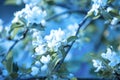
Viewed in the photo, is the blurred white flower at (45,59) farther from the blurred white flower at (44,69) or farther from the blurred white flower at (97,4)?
the blurred white flower at (97,4)

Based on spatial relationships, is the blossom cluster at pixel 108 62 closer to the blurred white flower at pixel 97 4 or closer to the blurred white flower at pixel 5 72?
the blurred white flower at pixel 97 4

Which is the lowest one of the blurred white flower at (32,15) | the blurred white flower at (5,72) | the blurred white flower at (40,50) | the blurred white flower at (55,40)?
the blurred white flower at (5,72)

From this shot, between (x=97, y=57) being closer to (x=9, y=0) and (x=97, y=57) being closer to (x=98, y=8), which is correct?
(x=98, y=8)

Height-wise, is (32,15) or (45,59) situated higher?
(32,15)

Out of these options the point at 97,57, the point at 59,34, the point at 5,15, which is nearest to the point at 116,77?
the point at 97,57

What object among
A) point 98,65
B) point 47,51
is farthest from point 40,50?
point 98,65

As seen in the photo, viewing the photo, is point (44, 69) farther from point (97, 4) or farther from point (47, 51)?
point (97, 4)

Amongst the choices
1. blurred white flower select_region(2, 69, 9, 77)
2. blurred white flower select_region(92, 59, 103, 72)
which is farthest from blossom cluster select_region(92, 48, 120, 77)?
blurred white flower select_region(2, 69, 9, 77)

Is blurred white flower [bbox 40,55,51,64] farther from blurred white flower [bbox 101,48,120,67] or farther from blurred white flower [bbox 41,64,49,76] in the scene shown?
blurred white flower [bbox 101,48,120,67]

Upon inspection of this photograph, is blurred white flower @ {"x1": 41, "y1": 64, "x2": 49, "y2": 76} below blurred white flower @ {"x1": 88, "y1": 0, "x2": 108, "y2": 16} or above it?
below

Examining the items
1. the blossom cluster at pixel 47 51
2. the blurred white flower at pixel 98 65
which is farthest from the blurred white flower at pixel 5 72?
the blurred white flower at pixel 98 65

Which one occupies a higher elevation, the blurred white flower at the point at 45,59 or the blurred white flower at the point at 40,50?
the blurred white flower at the point at 40,50
